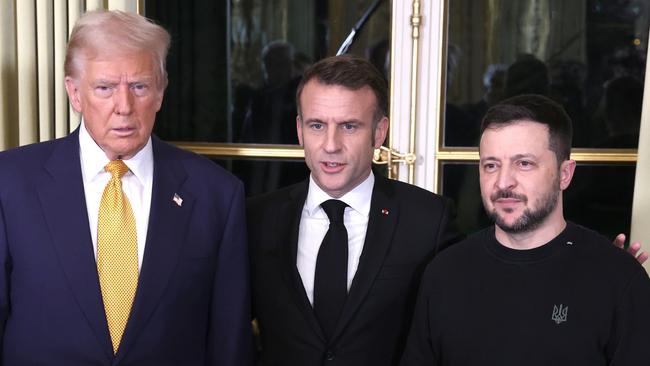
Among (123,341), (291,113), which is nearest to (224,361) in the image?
(123,341)

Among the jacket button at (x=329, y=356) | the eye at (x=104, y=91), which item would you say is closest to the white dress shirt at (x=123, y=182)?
the eye at (x=104, y=91)

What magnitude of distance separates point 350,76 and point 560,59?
1464 millimetres

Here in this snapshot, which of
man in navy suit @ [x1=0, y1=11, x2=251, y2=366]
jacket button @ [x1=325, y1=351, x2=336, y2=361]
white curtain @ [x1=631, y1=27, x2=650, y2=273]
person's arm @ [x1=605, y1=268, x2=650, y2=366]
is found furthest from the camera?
white curtain @ [x1=631, y1=27, x2=650, y2=273]

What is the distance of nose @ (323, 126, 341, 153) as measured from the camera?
6.64 ft

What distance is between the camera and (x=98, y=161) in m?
1.87

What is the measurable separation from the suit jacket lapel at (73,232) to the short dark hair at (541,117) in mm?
897

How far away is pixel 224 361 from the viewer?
2023 mm

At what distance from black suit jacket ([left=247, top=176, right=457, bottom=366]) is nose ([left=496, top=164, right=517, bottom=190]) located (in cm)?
37

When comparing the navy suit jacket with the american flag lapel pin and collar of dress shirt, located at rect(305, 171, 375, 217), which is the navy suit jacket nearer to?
the american flag lapel pin

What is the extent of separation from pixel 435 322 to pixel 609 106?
5.63 feet

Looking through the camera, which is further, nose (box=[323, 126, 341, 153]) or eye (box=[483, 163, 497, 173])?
nose (box=[323, 126, 341, 153])

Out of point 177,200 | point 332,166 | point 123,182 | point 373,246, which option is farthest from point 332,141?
point 123,182

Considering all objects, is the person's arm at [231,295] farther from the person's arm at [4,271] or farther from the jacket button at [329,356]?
the person's arm at [4,271]

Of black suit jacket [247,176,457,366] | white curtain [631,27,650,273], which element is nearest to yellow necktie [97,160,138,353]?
black suit jacket [247,176,457,366]
